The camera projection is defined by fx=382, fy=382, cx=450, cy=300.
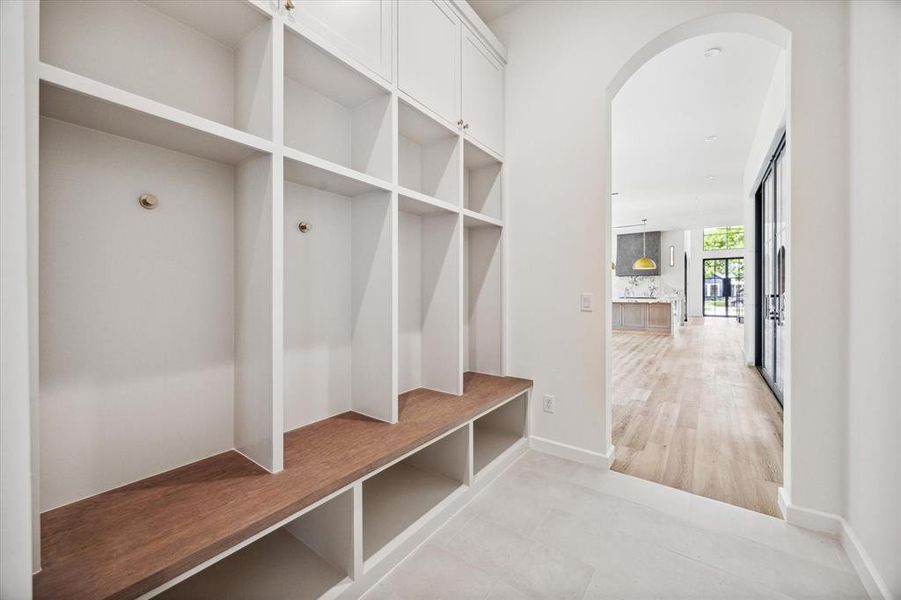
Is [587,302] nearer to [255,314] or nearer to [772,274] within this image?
[255,314]

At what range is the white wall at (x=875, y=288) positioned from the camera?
1.35m

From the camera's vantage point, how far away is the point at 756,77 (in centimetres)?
358

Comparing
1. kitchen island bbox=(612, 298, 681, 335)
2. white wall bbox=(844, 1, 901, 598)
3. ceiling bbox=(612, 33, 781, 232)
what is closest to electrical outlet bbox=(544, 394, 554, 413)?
white wall bbox=(844, 1, 901, 598)

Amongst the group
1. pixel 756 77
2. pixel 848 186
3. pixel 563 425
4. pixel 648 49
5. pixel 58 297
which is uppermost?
pixel 756 77

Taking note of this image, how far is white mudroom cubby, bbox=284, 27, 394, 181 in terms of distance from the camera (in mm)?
1655

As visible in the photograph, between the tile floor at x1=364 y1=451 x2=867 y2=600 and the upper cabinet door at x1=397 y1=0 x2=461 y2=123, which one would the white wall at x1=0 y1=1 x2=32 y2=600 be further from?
the upper cabinet door at x1=397 y1=0 x2=461 y2=123

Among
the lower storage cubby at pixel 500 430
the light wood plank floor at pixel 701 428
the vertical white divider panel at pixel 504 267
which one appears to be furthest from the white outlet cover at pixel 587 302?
the light wood plank floor at pixel 701 428

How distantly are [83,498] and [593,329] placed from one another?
2.44 metres

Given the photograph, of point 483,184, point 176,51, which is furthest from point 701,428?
point 176,51

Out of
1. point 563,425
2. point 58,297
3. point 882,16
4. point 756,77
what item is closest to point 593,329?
point 563,425

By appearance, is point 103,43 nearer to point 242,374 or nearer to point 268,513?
point 242,374

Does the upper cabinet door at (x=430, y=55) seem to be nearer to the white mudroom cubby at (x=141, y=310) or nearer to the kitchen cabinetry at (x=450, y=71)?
the kitchen cabinetry at (x=450, y=71)

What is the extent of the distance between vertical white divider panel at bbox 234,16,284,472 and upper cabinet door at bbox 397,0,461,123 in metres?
0.73

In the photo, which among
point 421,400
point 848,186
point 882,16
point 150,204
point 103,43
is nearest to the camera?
point 103,43
